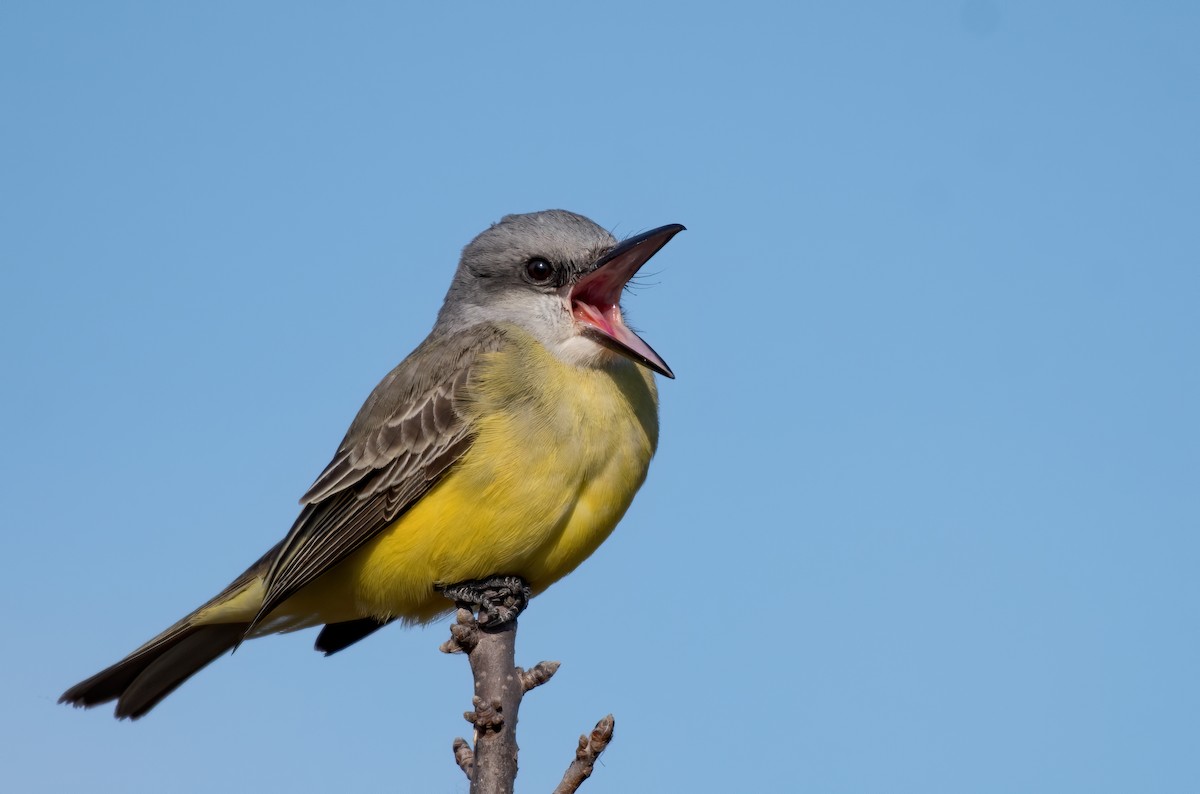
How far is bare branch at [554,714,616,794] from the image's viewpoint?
4531mm

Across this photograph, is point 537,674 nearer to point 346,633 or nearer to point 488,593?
point 488,593

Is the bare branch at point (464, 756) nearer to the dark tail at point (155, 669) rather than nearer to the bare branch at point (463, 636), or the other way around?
the bare branch at point (463, 636)

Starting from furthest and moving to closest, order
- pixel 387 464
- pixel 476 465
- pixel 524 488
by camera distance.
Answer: pixel 387 464 → pixel 476 465 → pixel 524 488

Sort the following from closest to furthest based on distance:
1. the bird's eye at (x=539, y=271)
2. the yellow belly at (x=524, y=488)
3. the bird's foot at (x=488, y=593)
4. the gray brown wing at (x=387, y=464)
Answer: the yellow belly at (x=524, y=488), the bird's foot at (x=488, y=593), the gray brown wing at (x=387, y=464), the bird's eye at (x=539, y=271)

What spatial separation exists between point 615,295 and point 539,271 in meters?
0.43

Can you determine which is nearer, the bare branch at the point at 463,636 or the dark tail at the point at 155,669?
the bare branch at the point at 463,636

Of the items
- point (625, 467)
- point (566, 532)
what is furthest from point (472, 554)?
point (625, 467)

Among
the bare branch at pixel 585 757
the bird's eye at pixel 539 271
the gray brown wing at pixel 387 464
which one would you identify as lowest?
the bare branch at pixel 585 757

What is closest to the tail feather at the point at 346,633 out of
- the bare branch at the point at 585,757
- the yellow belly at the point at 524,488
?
the yellow belly at the point at 524,488

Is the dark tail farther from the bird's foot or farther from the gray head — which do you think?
the gray head

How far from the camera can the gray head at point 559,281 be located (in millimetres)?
6527

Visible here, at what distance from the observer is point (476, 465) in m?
6.07

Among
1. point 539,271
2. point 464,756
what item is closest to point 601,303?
point 539,271

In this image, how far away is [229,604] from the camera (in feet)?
23.6
